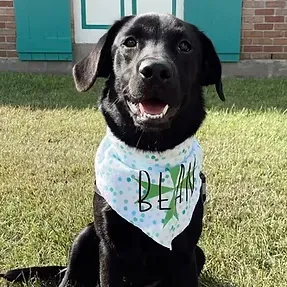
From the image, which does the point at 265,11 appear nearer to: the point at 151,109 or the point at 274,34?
the point at 274,34

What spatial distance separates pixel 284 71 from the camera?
6156mm

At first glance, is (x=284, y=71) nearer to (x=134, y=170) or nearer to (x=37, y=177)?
(x=37, y=177)

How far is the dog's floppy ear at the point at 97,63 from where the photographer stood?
1857 mm

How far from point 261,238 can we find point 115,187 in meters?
0.90

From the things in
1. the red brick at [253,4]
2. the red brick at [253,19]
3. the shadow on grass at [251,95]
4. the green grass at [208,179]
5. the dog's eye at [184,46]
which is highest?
the dog's eye at [184,46]

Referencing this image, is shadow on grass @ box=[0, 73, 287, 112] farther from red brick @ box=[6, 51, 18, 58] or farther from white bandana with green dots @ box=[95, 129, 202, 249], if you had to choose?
white bandana with green dots @ box=[95, 129, 202, 249]

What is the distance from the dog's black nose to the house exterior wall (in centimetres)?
441

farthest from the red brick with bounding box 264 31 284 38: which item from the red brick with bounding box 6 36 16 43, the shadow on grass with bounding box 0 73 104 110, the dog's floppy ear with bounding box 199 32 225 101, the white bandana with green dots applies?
the white bandana with green dots

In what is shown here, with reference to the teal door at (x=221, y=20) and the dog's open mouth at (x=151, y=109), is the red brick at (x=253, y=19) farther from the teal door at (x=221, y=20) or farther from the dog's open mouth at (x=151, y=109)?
the dog's open mouth at (x=151, y=109)

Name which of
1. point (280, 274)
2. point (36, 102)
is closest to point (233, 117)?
point (36, 102)

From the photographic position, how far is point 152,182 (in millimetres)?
1928

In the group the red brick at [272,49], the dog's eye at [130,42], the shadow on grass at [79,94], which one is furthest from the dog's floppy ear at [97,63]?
the red brick at [272,49]

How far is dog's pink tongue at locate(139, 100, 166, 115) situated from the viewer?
173cm

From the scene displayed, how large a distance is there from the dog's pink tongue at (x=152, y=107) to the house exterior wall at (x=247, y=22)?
434 centimetres
